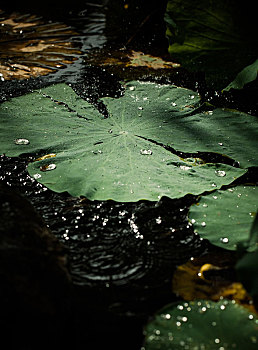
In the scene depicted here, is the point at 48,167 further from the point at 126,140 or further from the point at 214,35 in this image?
the point at 214,35

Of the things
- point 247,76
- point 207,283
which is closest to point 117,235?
point 207,283

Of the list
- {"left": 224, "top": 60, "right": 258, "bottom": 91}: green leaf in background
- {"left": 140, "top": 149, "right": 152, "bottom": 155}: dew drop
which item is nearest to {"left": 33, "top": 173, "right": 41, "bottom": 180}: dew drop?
{"left": 140, "top": 149, "right": 152, "bottom": 155}: dew drop

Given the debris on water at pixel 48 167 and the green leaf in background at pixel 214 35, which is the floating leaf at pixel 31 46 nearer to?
the green leaf in background at pixel 214 35

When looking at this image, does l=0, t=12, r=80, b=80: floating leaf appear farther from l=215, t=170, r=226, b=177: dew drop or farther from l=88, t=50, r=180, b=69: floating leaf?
l=215, t=170, r=226, b=177: dew drop

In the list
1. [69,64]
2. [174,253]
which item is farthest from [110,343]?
[69,64]

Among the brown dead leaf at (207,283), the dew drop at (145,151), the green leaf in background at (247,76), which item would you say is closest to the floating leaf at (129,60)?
the green leaf in background at (247,76)

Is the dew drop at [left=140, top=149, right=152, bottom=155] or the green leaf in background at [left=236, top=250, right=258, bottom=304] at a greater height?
the green leaf in background at [left=236, top=250, right=258, bottom=304]

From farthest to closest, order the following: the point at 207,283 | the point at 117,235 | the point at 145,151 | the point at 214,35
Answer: the point at 214,35 → the point at 145,151 → the point at 117,235 → the point at 207,283
